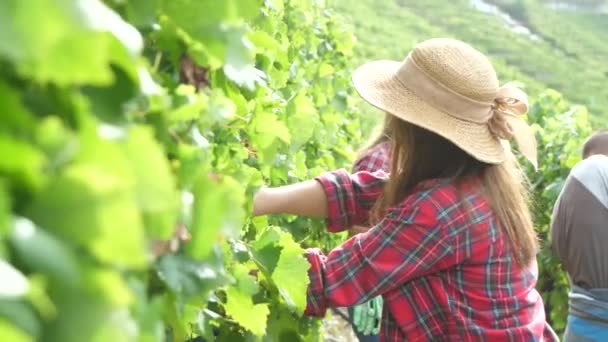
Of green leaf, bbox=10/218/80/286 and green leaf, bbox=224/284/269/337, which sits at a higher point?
green leaf, bbox=10/218/80/286

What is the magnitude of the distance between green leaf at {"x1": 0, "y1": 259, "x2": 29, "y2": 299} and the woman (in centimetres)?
Answer: 136

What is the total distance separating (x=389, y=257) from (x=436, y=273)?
125 millimetres

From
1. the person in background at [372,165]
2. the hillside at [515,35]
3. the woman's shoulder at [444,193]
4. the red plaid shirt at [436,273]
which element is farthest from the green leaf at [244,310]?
the hillside at [515,35]

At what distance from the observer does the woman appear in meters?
1.95

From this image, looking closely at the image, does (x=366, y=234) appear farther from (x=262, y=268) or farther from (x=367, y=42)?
(x=367, y=42)

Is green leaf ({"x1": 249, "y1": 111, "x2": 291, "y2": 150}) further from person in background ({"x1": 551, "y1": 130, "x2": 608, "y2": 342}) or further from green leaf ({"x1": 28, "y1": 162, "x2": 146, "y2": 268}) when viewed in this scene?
person in background ({"x1": 551, "y1": 130, "x2": 608, "y2": 342})

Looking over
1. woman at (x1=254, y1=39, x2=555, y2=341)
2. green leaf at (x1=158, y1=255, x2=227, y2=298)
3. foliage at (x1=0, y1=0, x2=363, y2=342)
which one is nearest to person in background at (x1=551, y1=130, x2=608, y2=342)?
woman at (x1=254, y1=39, x2=555, y2=341)

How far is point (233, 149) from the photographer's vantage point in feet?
4.51

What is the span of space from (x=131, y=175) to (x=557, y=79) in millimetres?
21975

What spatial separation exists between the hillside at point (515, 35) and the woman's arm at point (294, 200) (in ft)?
48.8

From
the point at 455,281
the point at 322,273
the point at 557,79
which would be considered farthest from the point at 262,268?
the point at 557,79

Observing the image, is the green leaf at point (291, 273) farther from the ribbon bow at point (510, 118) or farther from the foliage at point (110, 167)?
the ribbon bow at point (510, 118)

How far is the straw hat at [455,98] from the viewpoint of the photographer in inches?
81.0

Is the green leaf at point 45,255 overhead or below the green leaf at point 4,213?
below
